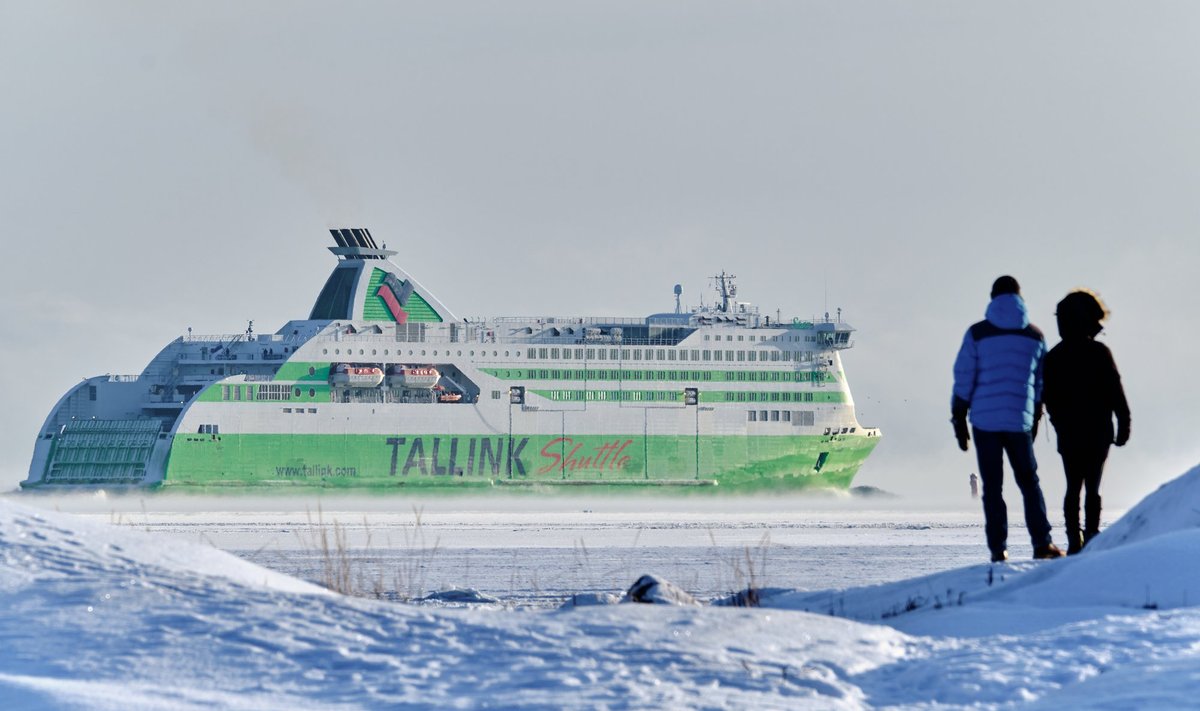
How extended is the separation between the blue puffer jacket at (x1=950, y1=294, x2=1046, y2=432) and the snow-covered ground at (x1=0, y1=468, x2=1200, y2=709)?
4.76 feet

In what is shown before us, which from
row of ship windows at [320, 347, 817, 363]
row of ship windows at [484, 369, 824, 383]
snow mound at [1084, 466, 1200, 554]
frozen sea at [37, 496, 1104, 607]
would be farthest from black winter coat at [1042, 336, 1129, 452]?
row of ship windows at [484, 369, 824, 383]

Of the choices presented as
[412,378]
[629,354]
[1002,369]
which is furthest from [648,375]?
[1002,369]

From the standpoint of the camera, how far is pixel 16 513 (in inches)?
247

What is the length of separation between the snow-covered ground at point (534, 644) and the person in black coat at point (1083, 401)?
1.73 meters

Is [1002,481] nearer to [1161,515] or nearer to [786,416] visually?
[1161,515]

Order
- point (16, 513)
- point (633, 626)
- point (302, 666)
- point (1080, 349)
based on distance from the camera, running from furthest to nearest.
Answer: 1. point (1080, 349)
2. point (16, 513)
3. point (633, 626)
4. point (302, 666)

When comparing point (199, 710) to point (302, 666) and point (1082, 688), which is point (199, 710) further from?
point (1082, 688)

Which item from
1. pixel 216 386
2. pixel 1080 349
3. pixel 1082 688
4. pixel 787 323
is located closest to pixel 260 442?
pixel 216 386

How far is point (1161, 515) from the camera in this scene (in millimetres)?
7168

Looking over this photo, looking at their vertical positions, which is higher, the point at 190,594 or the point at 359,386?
the point at 359,386

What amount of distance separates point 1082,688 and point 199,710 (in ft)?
7.57

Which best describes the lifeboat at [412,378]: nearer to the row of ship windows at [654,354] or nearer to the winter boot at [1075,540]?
the row of ship windows at [654,354]

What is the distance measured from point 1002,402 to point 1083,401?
527mm

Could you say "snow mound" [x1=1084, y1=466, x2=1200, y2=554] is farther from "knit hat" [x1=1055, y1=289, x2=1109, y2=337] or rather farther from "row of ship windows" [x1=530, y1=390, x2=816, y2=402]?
"row of ship windows" [x1=530, y1=390, x2=816, y2=402]
